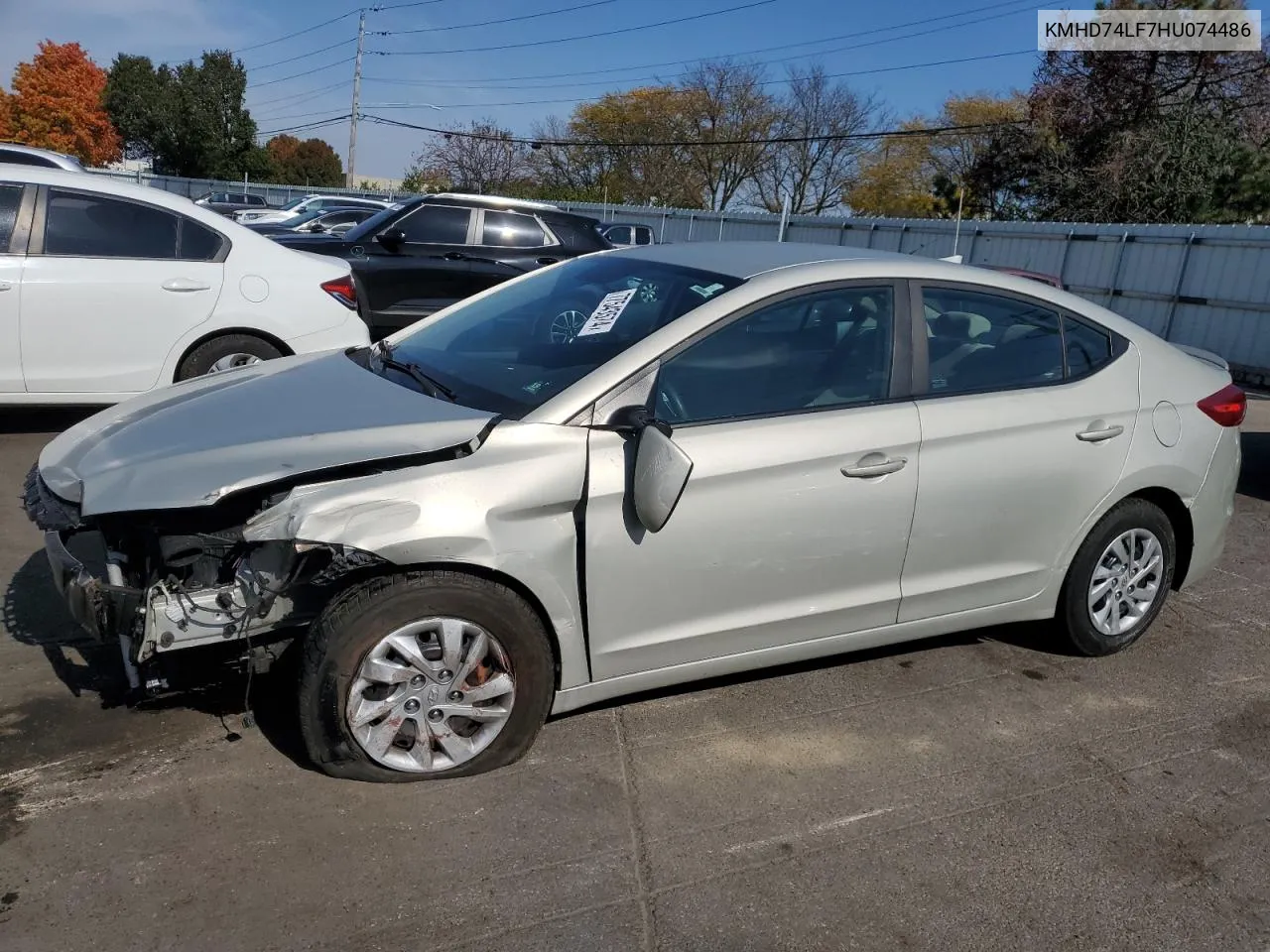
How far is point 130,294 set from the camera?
6543 mm

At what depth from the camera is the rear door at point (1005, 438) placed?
3979 mm

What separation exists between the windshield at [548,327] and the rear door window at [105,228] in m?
2.99

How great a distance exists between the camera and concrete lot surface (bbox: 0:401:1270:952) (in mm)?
2828

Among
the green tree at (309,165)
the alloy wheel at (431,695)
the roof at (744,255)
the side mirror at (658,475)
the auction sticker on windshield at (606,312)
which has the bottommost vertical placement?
the alloy wheel at (431,695)

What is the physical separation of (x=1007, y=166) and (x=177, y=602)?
102 feet

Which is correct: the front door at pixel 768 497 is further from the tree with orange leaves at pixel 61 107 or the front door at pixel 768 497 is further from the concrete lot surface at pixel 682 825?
the tree with orange leaves at pixel 61 107

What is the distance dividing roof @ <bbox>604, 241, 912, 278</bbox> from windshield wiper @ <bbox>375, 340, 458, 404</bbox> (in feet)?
3.30

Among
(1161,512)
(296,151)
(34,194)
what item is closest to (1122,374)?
(1161,512)

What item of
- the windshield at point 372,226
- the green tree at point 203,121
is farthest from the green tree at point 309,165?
the windshield at point 372,226

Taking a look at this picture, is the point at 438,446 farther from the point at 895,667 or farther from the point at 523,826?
the point at 895,667

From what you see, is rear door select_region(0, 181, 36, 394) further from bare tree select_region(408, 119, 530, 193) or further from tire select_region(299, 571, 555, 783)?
bare tree select_region(408, 119, 530, 193)

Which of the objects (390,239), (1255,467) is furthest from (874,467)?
(390,239)

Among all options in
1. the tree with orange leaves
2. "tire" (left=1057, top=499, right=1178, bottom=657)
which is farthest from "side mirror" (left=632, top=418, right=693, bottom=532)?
the tree with orange leaves

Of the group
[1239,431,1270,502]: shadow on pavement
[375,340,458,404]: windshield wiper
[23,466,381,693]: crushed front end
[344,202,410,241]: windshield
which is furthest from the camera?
[344,202,410,241]: windshield
